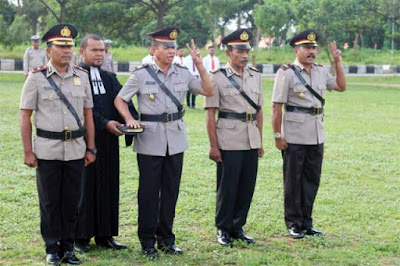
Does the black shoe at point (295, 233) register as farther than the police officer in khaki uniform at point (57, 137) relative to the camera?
Yes

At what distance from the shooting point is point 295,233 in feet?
21.3

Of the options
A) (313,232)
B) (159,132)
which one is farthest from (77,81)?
(313,232)

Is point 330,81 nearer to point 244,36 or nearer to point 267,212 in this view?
point 244,36

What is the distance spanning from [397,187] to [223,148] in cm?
340

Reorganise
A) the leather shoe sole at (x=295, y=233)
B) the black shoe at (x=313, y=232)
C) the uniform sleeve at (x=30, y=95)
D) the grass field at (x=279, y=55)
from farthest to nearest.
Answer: the grass field at (x=279, y=55) → the black shoe at (x=313, y=232) → the leather shoe sole at (x=295, y=233) → the uniform sleeve at (x=30, y=95)

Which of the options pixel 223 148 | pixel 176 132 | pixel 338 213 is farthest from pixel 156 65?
pixel 338 213

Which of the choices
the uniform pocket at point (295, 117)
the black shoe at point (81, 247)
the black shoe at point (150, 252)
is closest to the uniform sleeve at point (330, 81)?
the uniform pocket at point (295, 117)

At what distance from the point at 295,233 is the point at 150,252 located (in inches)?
56.9

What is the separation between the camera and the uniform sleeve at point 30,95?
17.6 ft

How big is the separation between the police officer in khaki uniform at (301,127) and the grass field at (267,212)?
301 mm

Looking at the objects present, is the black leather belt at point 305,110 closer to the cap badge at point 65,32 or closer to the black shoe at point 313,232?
the black shoe at point 313,232

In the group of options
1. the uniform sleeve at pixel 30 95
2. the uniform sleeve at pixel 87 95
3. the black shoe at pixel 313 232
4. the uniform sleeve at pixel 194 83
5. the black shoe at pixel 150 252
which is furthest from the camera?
the black shoe at pixel 313 232

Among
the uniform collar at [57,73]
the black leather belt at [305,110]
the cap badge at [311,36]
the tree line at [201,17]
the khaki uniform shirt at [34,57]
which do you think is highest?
the tree line at [201,17]

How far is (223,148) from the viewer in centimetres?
624
